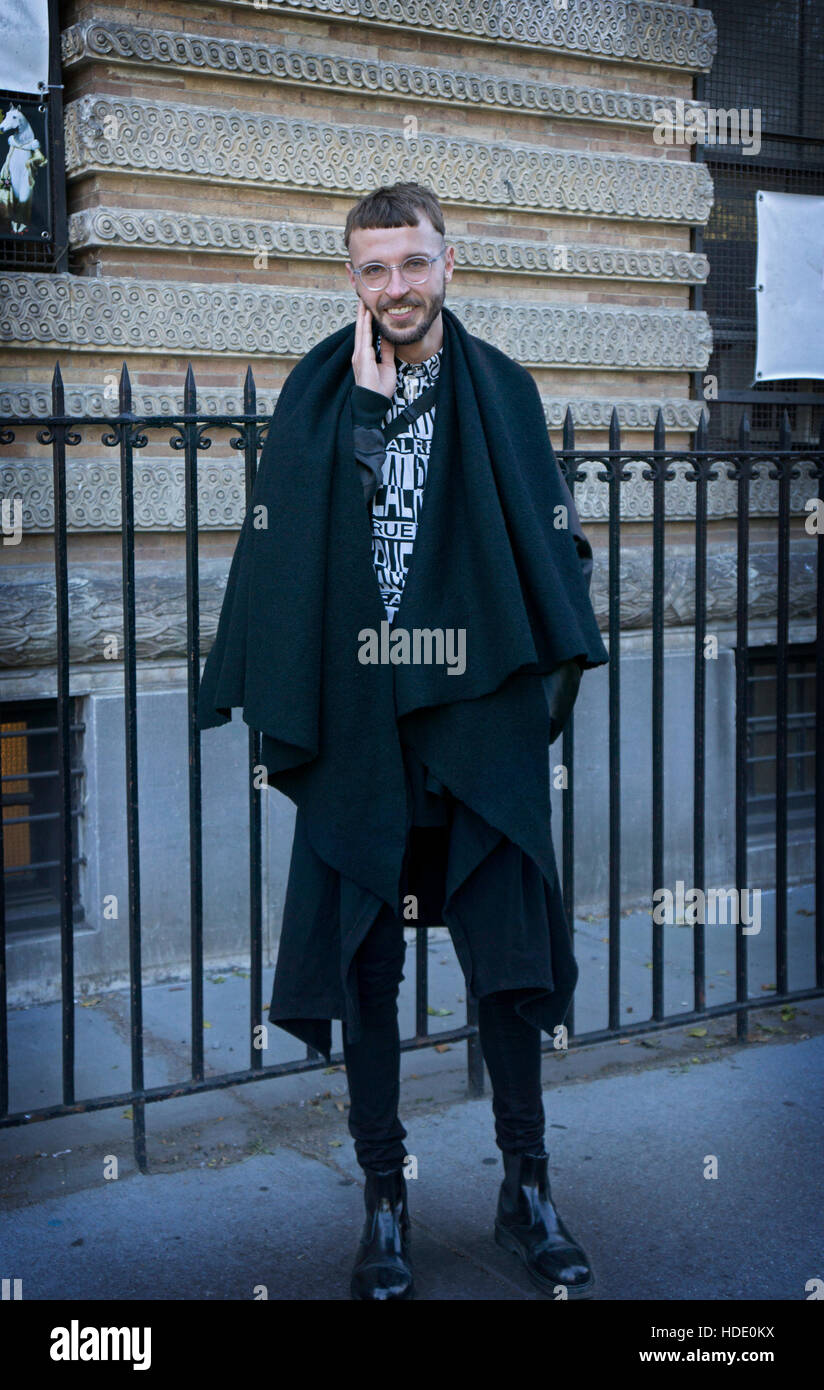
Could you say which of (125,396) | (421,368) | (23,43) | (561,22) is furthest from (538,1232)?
(561,22)

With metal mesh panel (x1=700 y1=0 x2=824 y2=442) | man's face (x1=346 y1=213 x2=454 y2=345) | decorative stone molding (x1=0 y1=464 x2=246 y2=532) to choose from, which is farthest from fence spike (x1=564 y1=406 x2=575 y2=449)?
metal mesh panel (x1=700 y1=0 x2=824 y2=442)

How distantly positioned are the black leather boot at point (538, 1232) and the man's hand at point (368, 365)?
1740mm

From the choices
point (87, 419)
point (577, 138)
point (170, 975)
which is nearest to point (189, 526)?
point (87, 419)

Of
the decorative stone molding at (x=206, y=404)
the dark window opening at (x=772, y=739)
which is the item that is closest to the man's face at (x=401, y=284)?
the decorative stone molding at (x=206, y=404)

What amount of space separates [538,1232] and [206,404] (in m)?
3.42

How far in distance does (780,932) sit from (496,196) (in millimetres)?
3341

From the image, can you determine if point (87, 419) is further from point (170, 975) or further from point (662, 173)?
point (662, 173)

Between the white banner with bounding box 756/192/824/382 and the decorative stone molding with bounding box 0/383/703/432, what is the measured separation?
81 cm

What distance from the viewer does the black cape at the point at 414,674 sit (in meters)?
2.96

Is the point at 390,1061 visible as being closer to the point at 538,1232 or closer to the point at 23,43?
the point at 538,1232

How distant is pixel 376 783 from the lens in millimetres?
2980

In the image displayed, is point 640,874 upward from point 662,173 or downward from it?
downward

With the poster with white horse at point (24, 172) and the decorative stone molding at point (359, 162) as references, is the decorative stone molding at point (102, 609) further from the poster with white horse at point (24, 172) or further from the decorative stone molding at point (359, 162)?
the decorative stone molding at point (359, 162)

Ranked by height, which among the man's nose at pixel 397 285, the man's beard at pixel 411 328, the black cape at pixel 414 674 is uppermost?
the man's nose at pixel 397 285
